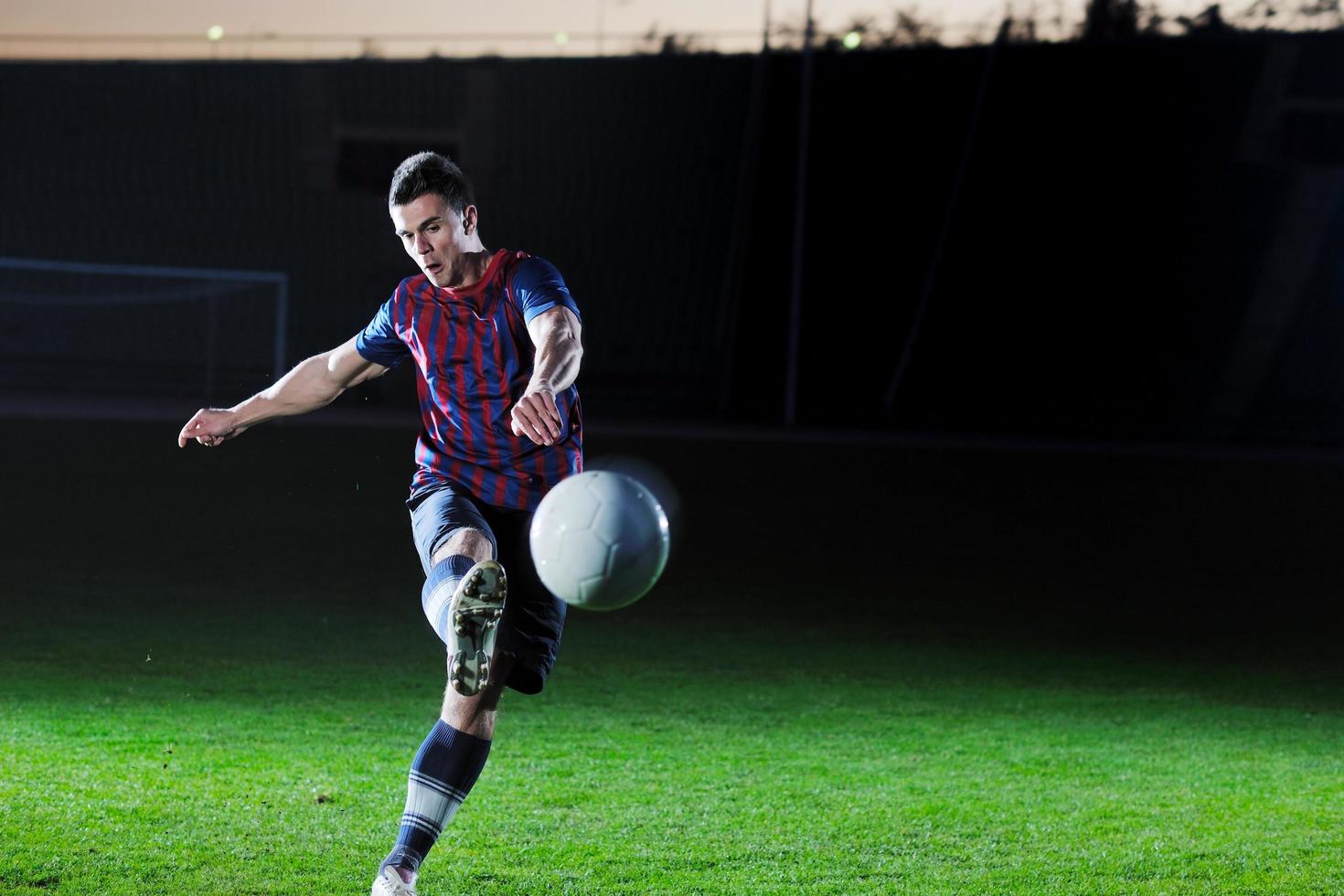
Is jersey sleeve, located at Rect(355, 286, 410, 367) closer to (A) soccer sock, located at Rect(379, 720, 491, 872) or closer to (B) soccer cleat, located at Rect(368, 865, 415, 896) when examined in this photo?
(A) soccer sock, located at Rect(379, 720, 491, 872)

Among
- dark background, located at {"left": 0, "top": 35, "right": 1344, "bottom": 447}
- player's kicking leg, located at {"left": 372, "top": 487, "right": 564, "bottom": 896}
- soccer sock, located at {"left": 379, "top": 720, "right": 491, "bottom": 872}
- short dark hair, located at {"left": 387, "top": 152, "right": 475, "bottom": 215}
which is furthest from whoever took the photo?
dark background, located at {"left": 0, "top": 35, "right": 1344, "bottom": 447}

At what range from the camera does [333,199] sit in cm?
2961

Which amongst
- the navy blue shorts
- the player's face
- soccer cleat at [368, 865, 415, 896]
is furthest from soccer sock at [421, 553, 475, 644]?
the player's face

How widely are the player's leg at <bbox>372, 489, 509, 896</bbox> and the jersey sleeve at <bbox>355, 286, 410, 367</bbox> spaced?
639 millimetres

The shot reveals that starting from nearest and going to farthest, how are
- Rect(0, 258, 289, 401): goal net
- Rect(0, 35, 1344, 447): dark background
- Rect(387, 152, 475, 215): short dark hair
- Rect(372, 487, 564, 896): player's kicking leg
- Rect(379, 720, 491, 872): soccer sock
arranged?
Rect(372, 487, 564, 896): player's kicking leg, Rect(379, 720, 491, 872): soccer sock, Rect(387, 152, 475, 215): short dark hair, Rect(0, 35, 1344, 447): dark background, Rect(0, 258, 289, 401): goal net

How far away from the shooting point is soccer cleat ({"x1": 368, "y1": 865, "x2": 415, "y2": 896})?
11.8 feet

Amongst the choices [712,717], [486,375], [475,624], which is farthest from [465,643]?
[712,717]

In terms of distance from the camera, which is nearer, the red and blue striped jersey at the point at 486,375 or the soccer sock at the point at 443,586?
the soccer sock at the point at 443,586

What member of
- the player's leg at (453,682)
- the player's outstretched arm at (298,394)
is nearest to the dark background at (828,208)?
the player's outstretched arm at (298,394)

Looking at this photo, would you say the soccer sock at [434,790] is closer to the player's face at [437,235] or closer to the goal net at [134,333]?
the player's face at [437,235]

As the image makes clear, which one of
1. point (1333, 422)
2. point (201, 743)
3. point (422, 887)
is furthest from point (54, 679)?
point (1333, 422)

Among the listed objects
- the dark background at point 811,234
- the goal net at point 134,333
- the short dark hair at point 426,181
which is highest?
the short dark hair at point 426,181

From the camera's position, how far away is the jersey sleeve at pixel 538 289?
3918mm

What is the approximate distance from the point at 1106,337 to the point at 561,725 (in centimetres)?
2226
